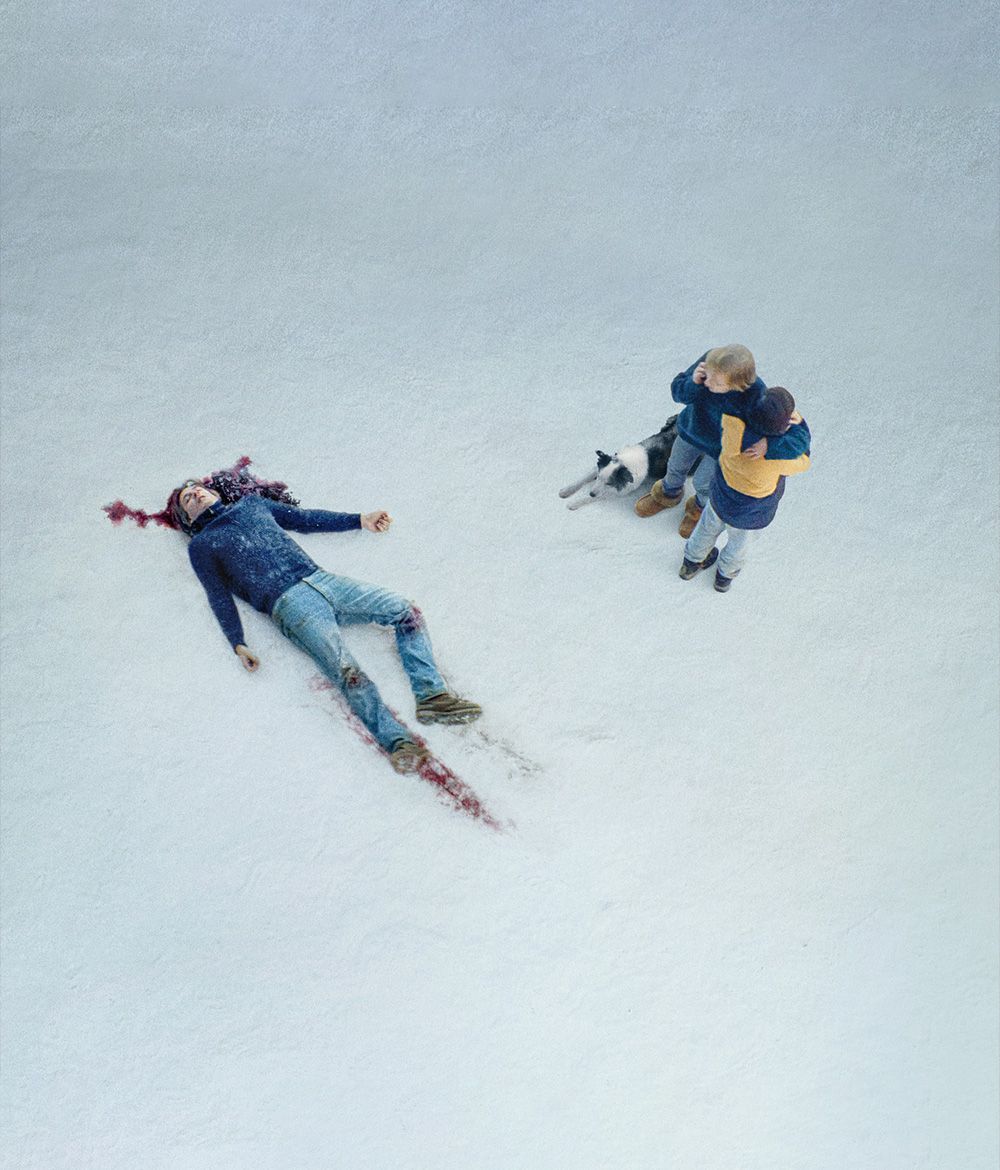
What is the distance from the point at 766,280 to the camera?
4.57 meters

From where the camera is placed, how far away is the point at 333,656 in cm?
377

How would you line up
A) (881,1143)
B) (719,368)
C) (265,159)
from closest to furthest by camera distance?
(719,368)
(881,1143)
(265,159)

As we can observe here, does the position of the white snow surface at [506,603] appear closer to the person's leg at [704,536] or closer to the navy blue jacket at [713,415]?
the person's leg at [704,536]

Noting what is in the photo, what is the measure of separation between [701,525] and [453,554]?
34.1 inches

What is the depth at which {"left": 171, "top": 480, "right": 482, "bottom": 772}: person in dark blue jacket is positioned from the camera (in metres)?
3.78

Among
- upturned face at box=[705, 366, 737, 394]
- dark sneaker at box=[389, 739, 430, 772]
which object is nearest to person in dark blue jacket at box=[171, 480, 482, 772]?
dark sneaker at box=[389, 739, 430, 772]

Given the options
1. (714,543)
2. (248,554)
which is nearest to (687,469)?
(714,543)

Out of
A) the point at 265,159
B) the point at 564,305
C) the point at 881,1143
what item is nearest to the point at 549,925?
the point at 881,1143

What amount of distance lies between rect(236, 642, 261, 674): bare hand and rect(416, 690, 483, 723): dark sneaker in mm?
565

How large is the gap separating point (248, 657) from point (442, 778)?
762mm

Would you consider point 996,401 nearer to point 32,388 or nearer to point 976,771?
point 976,771

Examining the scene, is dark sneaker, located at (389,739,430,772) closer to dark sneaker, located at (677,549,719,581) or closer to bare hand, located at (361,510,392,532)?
bare hand, located at (361,510,392,532)

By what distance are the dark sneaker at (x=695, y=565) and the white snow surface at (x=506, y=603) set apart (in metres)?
0.06

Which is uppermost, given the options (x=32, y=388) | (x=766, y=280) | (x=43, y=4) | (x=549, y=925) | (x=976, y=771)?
(x=43, y=4)
